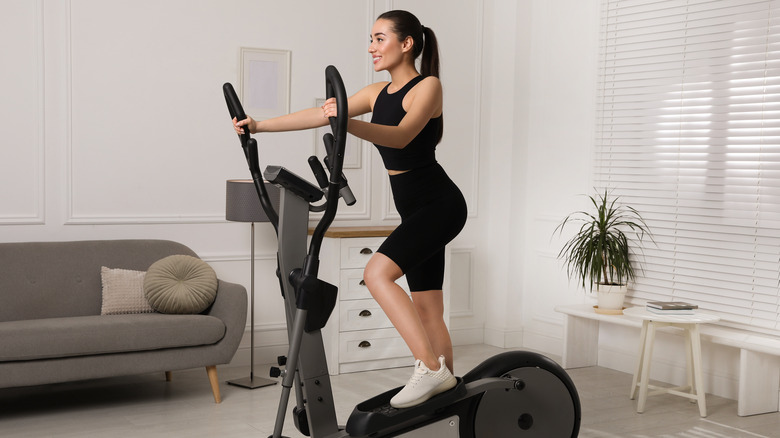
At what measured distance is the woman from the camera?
261 cm

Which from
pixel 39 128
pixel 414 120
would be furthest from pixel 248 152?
pixel 39 128

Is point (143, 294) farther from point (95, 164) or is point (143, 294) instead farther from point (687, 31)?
point (687, 31)

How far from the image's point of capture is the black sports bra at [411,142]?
2.71m

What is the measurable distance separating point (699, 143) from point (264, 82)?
2606mm

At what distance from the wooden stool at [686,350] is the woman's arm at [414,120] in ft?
6.66

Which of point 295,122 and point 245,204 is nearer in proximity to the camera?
point 295,122

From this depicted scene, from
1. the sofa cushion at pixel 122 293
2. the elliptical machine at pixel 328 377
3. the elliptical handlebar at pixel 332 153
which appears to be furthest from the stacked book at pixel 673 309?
the sofa cushion at pixel 122 293

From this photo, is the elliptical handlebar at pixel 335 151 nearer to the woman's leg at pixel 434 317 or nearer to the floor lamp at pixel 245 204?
the woman's leg at pixel 434 317

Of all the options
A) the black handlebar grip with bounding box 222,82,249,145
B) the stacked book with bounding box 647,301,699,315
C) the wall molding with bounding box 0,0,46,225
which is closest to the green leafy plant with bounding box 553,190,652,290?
the stacked book with bounding box 647,301,699,315

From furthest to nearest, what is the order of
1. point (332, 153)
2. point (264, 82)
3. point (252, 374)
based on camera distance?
1. point (264, 82)
2. point (252, 374)
3. point (332, 153)

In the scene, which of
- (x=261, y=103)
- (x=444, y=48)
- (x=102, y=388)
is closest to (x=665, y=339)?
(x=444, y=48)

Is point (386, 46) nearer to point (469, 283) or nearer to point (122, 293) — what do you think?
point (122, 293)

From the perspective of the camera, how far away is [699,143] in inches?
177

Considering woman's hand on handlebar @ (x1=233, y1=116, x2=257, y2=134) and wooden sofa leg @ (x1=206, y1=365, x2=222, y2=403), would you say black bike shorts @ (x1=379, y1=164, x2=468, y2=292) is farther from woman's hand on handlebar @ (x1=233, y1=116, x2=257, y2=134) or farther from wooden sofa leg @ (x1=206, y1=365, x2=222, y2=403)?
wooden sofa leg @ (x1=206, y1=365, x2=222, y2=403)
